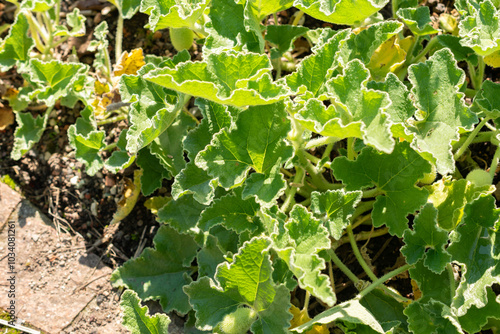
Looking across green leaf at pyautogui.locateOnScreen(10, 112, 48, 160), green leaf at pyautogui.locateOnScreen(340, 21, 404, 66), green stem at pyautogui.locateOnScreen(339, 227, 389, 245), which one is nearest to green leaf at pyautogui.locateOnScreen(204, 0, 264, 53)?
green leaf at pyautogui.locateOnScreen(340, 21, 404, 66)

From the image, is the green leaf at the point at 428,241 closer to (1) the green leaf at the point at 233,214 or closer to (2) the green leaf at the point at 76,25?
(1) the green leaf at the point at 233,214

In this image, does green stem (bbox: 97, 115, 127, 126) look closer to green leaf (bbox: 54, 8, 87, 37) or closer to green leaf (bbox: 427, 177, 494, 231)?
green leaf (bbox: 54, 8, 87, 37)

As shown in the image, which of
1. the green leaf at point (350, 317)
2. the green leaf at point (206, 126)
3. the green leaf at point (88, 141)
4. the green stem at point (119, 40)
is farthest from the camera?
the green stem at point (119, 40)

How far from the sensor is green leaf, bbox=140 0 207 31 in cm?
206

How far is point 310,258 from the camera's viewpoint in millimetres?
1777

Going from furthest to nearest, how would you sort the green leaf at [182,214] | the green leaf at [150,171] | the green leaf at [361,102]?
the green leaf at [150,171], the green leaf at [182,214], the green leaf at [361,102]

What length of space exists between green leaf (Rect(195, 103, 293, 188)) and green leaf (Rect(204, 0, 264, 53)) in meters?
0.37

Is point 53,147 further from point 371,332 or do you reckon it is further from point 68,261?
point 371,332

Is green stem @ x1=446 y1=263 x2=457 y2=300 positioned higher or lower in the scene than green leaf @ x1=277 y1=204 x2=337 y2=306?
lower

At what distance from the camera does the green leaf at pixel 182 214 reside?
92.8 inches

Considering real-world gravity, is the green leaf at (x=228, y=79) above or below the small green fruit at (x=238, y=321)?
above

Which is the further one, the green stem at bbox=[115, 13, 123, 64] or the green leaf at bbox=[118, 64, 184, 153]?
the green stem at bbox=[115, 13, 123, 64]

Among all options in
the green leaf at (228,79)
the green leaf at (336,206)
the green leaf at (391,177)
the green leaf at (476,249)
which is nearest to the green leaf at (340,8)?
→ the green leaf at (228,79)

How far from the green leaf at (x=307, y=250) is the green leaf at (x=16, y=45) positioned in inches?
72.6
